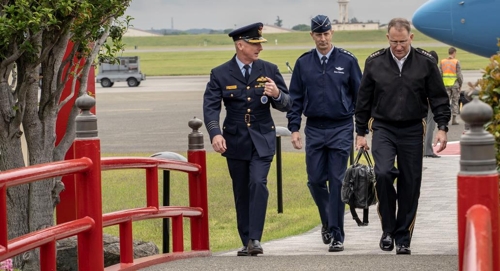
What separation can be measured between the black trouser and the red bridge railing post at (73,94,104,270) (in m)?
2.75

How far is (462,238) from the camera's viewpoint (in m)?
4.37

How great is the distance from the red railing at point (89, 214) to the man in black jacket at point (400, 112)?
4.69 feet

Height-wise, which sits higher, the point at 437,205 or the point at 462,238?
the point at 462,238

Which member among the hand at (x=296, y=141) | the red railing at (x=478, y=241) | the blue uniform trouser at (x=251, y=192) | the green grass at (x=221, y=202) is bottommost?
the green grass at (x=221, y=202)

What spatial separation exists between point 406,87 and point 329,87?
1.16m

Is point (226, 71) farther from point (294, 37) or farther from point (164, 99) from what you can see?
point (294, 37)

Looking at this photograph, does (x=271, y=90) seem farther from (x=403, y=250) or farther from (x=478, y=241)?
(x=478, y=241)

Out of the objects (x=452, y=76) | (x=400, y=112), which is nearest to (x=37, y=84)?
(x=400, y=112)

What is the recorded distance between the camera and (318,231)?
417 inches

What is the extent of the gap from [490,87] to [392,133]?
2.67 metres

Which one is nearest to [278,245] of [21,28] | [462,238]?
[21,28]

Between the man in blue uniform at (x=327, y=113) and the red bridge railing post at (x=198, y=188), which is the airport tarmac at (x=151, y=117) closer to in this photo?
the man in blue uniform at (x=327, y=113)

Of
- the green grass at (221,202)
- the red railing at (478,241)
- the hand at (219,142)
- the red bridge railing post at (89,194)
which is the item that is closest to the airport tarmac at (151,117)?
the green grass at (221,202)

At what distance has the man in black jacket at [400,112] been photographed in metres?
8.11
